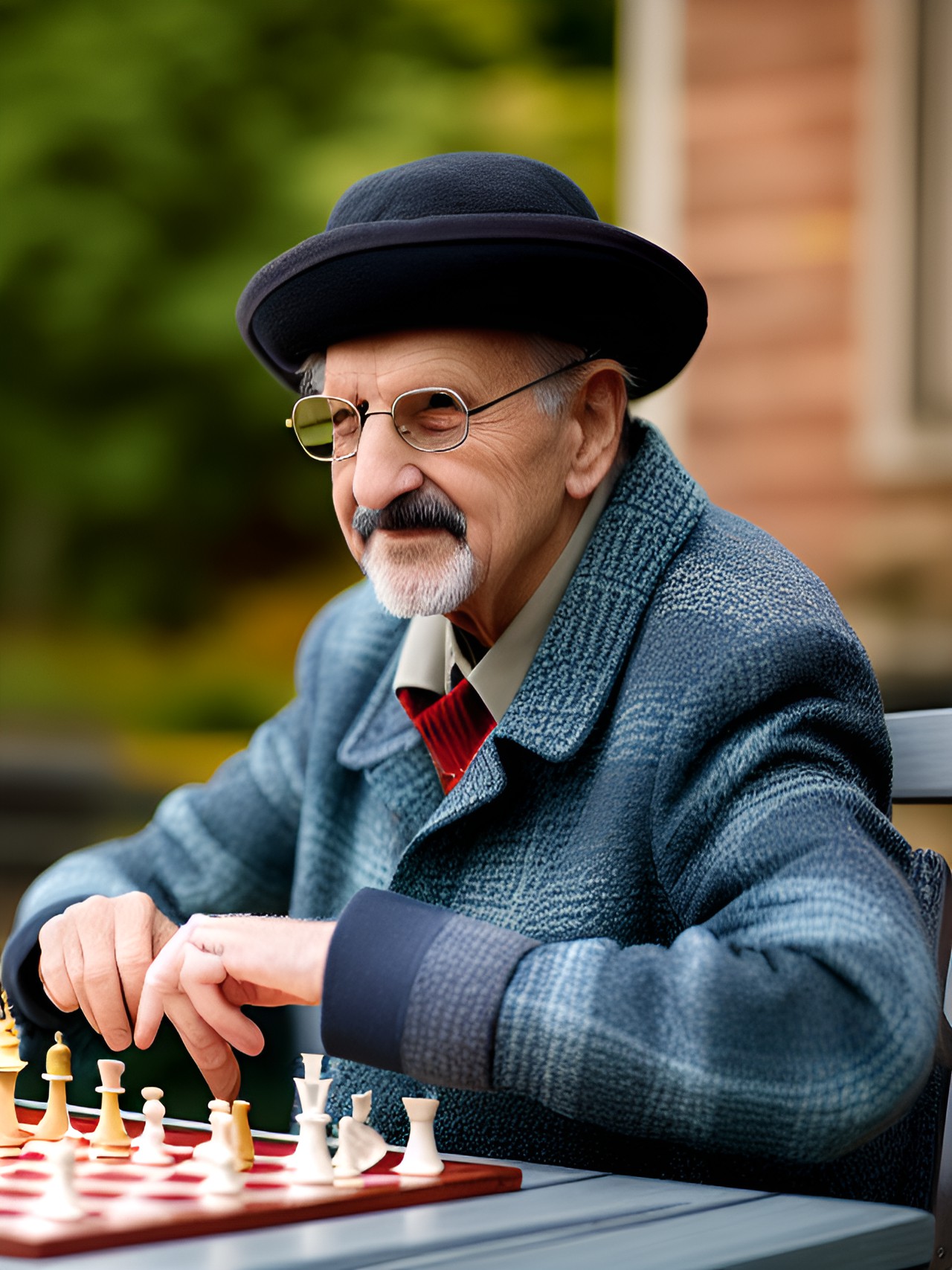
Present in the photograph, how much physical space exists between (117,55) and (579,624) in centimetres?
809

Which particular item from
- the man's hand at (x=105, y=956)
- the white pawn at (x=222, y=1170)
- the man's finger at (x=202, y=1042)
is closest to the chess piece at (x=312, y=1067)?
the white pawn at (x=222, y=1170)

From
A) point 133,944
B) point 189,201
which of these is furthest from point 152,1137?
point 189,201

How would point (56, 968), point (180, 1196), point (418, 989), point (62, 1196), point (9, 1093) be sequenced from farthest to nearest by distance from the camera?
point (56, 968) < point (9, 1093) < point (418, 989) < point (180, 1196) < point (62, 1196)

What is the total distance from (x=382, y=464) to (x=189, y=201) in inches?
302

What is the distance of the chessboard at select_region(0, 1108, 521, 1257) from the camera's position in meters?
1.27

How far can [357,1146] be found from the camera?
1.57 m

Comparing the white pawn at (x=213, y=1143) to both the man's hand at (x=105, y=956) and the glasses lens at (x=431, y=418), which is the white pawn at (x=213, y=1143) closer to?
the man's hand at (x=105, y=956)

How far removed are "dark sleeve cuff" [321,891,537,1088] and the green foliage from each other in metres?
7.49

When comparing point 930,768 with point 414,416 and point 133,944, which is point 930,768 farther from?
point 133,944

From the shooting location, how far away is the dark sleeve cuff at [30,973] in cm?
218

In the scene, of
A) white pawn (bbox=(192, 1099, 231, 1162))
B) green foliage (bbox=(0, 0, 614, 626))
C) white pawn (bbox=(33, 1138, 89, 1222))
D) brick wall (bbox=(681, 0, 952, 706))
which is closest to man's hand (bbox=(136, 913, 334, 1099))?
white pawn (bbox=(192, 1099, 231, 1162))

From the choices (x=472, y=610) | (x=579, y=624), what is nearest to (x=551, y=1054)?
(x=579, y=624)

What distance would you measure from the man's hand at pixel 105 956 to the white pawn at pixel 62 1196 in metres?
0.61

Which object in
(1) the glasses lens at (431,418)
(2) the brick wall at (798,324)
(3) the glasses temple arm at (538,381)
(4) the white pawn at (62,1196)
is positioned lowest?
(4) the white pawn at (62,1196)
